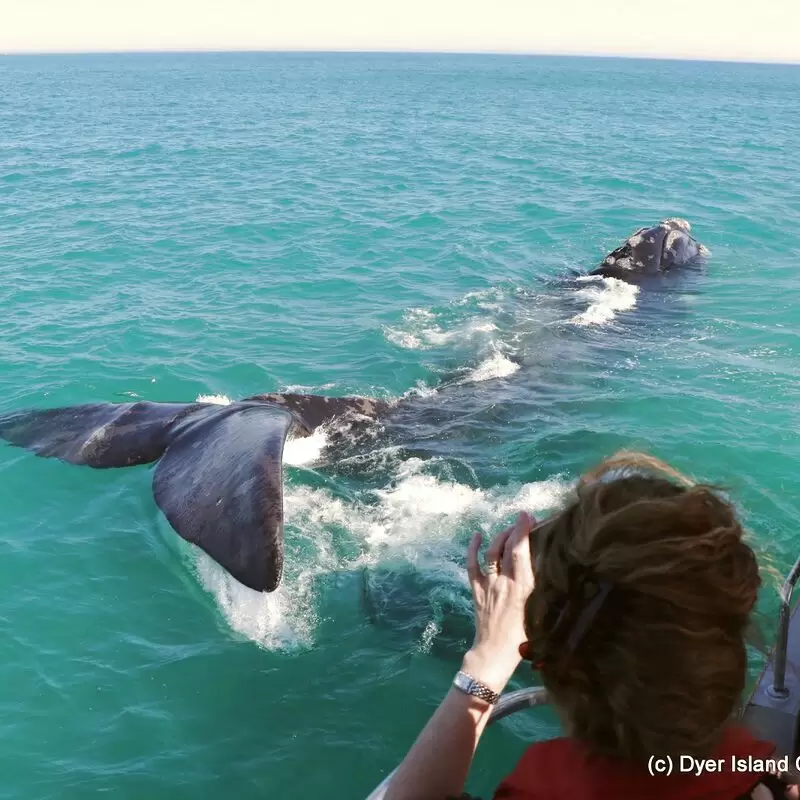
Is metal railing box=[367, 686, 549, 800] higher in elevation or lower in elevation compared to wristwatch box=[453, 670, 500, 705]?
lower

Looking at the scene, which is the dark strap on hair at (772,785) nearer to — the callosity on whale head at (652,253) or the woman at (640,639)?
the woman at (640,639)

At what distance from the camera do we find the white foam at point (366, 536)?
805 centimetres

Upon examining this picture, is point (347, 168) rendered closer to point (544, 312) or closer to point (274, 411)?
point (544, 312)

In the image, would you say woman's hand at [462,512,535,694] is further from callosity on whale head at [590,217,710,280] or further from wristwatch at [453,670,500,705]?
callosity on whale head at [590,217,710,280]

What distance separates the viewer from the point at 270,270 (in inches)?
833

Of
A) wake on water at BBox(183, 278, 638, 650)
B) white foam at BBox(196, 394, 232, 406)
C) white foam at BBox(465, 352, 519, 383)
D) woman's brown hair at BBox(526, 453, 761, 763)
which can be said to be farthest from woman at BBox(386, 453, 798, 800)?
white foam at BBox(196, 394, 232, 406)

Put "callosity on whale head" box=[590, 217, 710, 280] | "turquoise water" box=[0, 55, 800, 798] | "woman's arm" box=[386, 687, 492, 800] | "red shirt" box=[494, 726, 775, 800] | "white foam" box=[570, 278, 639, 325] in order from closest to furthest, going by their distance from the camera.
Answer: "red shirt" box=[494, 726, 775, 800] → "woman's arm" box=[386, 687, 492, 800] → "turquoise water" box=[0, 55, 800, 798] → "white foam" box=[570, 278, 639, 325] → "callosity on whale head" box=[590, 217, 710, 280]

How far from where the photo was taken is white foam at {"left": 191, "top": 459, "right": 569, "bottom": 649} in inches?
317

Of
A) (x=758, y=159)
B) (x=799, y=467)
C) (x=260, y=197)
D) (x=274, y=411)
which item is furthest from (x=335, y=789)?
(x=758, y=159)

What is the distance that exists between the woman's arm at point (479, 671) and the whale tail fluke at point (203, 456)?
2868 millimetres

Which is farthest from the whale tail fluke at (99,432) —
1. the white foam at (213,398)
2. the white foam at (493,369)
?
the white foam at (493,369)

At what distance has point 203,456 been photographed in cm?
751

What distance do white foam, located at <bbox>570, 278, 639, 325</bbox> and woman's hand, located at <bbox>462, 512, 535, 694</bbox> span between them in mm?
13085

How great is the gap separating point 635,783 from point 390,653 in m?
5.39
